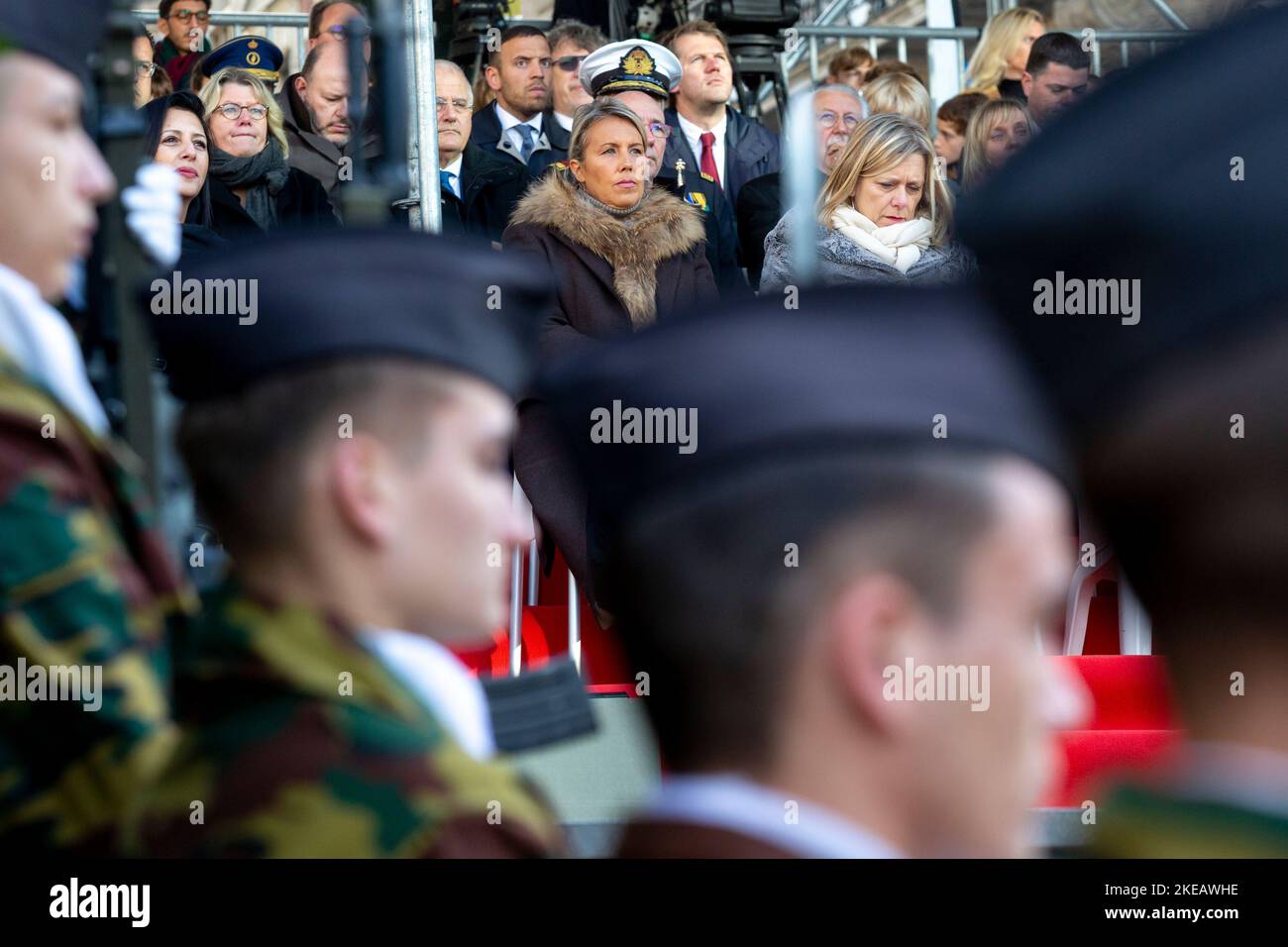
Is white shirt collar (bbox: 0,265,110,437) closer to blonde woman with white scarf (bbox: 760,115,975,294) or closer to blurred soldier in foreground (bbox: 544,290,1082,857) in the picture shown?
blurred soldier in foreground (bbox: 544,290,1082,857)

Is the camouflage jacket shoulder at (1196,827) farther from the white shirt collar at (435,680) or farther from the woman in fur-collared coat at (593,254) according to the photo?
the woman in fur-collared coat at (593,254)

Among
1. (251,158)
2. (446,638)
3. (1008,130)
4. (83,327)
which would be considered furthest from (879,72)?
(446,638)

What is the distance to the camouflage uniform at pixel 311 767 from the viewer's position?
4.33 feet

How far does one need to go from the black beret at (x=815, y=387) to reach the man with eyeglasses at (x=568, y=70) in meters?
4.59

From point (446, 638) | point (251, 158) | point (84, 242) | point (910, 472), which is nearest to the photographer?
point (910, 472)

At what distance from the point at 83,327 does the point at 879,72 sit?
14.5ft

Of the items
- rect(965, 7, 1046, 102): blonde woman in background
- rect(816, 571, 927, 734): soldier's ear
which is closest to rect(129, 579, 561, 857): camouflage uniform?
rect(816, 571, 927, 734): soldier's ear

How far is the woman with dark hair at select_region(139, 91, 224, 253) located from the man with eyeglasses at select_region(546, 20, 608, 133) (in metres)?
1.63

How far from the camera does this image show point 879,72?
604 cm

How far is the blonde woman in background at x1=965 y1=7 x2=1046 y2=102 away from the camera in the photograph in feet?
20.1

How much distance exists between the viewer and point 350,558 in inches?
55.8

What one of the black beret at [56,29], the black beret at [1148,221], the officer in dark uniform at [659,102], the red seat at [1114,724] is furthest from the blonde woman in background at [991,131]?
the black beret at [1148,221]

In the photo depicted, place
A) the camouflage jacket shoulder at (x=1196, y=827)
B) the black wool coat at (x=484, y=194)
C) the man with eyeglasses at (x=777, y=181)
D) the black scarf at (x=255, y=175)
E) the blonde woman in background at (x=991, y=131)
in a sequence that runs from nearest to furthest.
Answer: the camouflage jacket shoulder at (x=1196, y=827), the black scarf at (x=255, y=175), the blonde woman in background at (x=991, y=131), the black wool coat at (x=484, y=194), the man with eyeglasses at (x=777, y=181)

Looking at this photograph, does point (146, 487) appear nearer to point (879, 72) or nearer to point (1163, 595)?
point (1163, 595)
